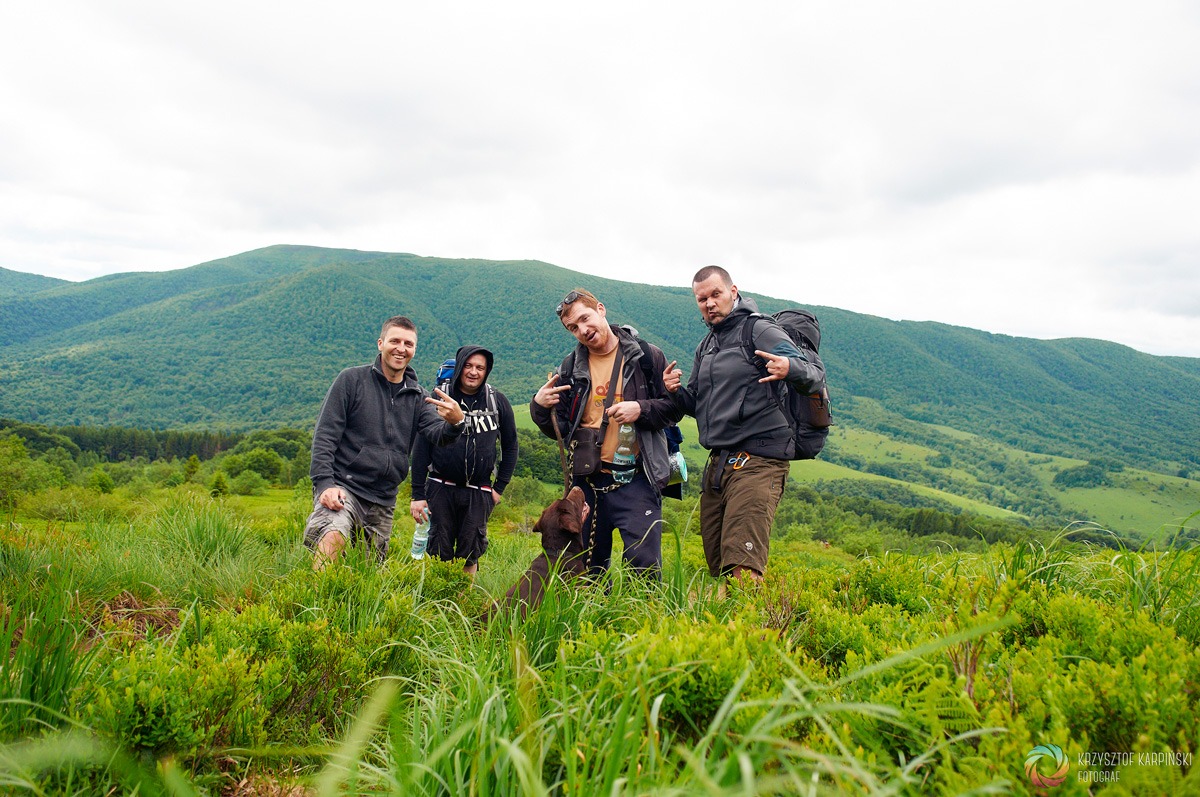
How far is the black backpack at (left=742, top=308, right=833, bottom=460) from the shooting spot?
14.3ft

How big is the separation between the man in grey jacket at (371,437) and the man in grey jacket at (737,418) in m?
1.95

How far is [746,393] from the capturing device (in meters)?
4.30

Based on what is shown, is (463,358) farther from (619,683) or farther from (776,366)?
(619,683)

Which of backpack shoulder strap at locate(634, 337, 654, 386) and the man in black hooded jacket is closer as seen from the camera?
backpack shoulder strap at locate(634, 337, 654, 386)

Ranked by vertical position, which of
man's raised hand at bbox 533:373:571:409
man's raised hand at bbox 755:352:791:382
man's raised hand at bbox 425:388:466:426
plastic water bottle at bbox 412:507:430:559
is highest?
man's raised hand at bbox 755:352:791:382

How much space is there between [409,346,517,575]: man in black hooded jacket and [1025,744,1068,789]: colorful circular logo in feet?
15.0

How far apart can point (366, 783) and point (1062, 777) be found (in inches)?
71.5

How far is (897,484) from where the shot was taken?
118m

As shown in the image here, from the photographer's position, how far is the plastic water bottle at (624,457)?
4449mm

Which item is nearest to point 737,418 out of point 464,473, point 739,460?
point 739,460

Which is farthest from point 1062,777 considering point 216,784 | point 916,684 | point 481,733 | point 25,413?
point 25,413

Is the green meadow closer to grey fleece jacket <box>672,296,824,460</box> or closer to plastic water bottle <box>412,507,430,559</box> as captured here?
grey fleece jacket <box>672,296,824,460</box>

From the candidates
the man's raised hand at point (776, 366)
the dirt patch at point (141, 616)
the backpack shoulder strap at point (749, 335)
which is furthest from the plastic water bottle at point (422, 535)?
the man's raised hand at point (776, 366)

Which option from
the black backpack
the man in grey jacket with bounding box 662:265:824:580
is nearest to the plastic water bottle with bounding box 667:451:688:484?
the man in grey jacket with bounding box 662:265:824:580
